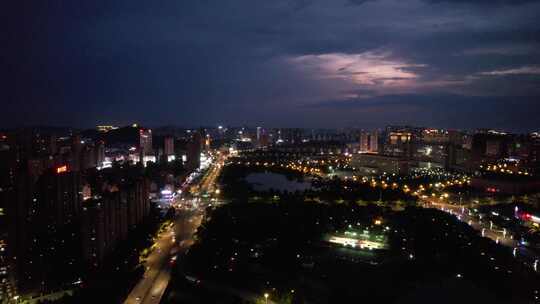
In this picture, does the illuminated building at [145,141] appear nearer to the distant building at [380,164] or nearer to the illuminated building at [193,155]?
the illuminated building at [193,155]

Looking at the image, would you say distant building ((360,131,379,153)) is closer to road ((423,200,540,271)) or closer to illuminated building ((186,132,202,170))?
illuminated building ((186,132,202,170))

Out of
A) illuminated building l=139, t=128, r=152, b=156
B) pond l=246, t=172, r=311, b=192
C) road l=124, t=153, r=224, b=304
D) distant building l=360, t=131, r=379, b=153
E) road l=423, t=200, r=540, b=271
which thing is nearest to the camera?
road l=124, t=153, r=224, b=304

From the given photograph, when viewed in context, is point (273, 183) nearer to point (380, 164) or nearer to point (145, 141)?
point (380, 164)

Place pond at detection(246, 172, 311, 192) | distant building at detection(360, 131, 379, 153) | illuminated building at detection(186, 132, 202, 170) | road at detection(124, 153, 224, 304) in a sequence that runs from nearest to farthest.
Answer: road at detection(124, 153, 224, 304)
pond at detection(246, 172, 311, 192)
illuminated building at detection(186, 132, 202, 170)
distant building at detection(360, 131, 379, 153)

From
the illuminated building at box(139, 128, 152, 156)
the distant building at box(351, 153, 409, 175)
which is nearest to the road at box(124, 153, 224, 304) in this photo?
the distant building at box(351, 153, 409, 175)

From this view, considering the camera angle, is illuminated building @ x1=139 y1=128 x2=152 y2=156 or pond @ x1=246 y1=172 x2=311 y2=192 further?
illuminated building @ x1=139 y1=128 x2=152 y2=156

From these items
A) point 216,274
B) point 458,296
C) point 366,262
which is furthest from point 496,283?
point 216,274

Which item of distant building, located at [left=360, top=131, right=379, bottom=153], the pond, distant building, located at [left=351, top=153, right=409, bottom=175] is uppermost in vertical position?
distant building, located at [left=360, top=131, right=379, bottom=153]
